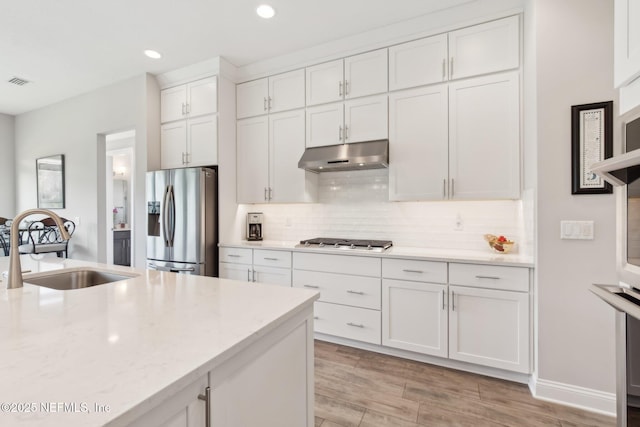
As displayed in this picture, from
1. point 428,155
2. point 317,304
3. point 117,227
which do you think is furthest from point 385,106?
point 117,227

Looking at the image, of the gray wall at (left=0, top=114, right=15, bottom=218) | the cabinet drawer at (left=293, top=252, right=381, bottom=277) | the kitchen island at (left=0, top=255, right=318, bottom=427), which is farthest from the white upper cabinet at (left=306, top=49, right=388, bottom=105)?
the gray wall at (left=0, top=114, right=15, bottom=218)

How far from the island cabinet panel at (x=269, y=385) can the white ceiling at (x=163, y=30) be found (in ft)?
8.37

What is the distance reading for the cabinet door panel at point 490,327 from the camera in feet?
7.00

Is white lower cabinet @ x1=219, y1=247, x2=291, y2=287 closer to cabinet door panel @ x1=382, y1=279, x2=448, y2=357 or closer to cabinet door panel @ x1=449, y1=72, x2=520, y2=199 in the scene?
cabinet door panel @ x1=382, y1=279, x2=448, y2=357

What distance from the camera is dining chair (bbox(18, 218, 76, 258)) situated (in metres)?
4.12

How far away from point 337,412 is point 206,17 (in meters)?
3.21

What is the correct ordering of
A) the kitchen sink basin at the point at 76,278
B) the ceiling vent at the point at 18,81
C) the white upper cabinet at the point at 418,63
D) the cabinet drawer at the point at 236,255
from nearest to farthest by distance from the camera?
the kitchen sink basin at the point at 76,278, the white upper cabinet at the point at 418,63, the cabinet drawer at the point at 236,255, the ceiling vent at the point at 18,81

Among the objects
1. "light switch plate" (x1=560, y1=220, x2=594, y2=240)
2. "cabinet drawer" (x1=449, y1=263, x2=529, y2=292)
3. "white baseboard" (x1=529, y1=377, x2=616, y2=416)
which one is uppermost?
"light switch plate" (x1=560, y1=220, x2=594, y2=240)

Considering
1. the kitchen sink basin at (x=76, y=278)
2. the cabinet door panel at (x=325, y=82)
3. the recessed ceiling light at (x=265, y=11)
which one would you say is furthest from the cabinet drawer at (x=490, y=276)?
the recessed ceiling light at (x=265, y=11)

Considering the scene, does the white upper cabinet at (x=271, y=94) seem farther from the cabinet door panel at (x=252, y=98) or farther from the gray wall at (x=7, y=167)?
the gray wall at (x=7, y=167)

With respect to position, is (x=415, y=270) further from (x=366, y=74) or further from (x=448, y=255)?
(x=366, y=74)

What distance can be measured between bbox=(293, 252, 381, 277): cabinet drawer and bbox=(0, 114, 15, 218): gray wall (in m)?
5.60

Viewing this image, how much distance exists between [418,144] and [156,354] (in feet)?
8.23

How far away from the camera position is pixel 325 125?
10.1 feet
